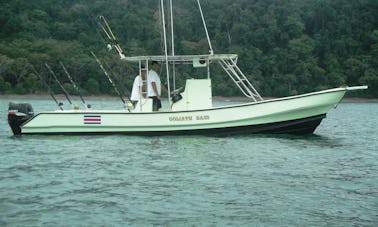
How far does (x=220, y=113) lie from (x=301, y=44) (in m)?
72.4

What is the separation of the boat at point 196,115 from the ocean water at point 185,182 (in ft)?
1.44

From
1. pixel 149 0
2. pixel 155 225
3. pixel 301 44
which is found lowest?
pixel 155 225

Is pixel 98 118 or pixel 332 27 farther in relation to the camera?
pixel 332 27

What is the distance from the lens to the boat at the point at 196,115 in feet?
60.3

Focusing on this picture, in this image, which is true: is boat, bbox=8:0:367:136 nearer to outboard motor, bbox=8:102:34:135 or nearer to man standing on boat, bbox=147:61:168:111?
outboard motor, bbox=8:102:34:135

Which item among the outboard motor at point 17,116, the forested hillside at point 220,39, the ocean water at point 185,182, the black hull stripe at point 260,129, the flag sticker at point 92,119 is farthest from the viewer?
the forested hillside at point 220,39

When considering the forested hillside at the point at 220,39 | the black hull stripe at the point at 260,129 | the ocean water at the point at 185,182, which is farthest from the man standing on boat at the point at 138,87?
the forested hillside at the point at 220,39

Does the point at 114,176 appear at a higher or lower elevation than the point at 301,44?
lower

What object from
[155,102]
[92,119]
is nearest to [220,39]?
[155,102]

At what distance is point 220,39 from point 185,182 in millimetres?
82282

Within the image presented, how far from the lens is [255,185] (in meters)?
11.6

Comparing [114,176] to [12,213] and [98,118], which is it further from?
[98,118]

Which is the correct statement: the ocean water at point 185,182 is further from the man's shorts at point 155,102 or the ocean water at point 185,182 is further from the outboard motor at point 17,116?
the man's shorts at point 155,102

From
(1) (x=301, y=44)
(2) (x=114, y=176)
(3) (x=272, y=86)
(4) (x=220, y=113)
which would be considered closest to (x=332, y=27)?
(1) (x=301, y=44)
